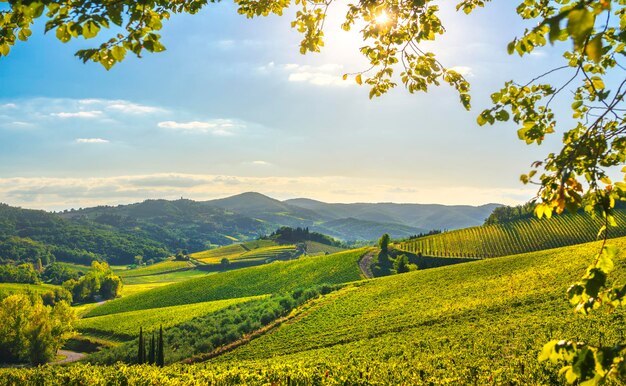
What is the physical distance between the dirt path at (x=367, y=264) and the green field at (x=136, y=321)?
34265mm

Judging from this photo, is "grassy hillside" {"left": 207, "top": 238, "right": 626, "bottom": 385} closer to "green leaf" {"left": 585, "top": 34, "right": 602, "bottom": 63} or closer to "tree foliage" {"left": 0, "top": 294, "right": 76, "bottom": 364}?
"green leaf" {"left": 585, "top": 34, "right": 602, "bottom": 63}

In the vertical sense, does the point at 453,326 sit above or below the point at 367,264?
above

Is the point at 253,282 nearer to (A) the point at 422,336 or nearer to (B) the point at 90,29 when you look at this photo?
(A) the point at 422,336

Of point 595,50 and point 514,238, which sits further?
point 514,238

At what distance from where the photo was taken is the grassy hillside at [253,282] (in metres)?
110

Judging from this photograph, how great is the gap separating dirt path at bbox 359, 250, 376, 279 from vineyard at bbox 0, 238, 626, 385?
2863cm

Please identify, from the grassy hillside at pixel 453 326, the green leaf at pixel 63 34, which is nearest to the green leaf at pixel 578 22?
the green leaf at pixel 63 34

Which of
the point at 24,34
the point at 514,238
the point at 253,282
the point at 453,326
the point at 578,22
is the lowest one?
the point at 253,282

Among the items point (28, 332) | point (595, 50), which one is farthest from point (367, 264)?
point (595, 50)

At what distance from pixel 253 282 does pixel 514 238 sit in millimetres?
79100

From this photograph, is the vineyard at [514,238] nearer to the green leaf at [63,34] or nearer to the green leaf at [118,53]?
the green leaf at [118,53]

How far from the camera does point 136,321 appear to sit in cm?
9119

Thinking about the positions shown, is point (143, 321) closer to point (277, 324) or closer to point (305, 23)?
point (277, 324)

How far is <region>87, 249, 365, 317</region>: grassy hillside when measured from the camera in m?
110
